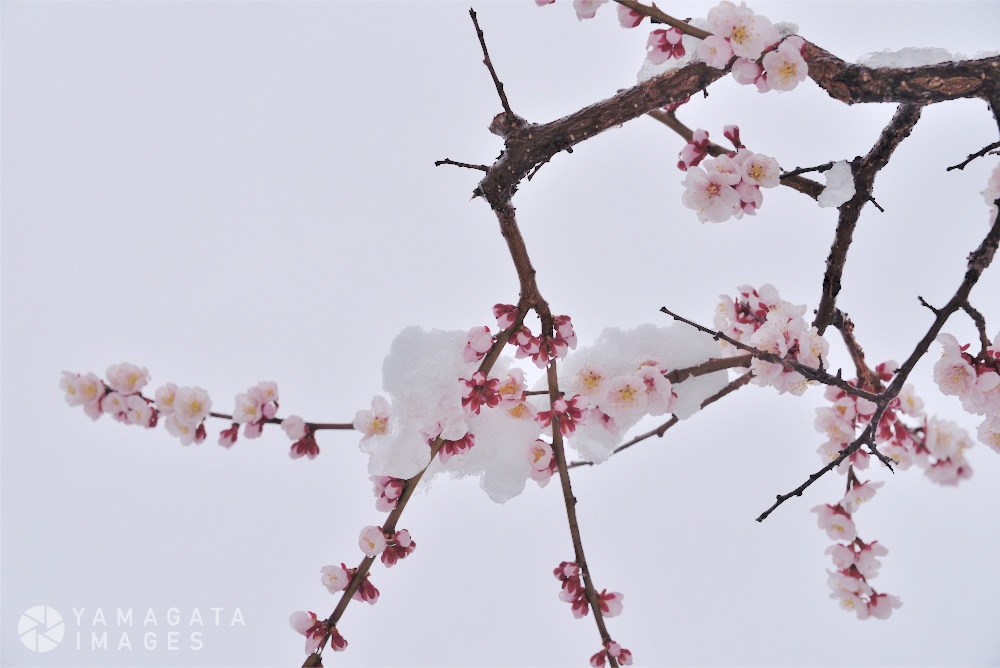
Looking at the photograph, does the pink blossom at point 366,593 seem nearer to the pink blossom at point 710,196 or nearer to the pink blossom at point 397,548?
the pink blossom at point 397,548

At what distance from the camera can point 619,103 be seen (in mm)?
802

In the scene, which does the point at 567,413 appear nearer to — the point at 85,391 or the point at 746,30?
the point at 746,30

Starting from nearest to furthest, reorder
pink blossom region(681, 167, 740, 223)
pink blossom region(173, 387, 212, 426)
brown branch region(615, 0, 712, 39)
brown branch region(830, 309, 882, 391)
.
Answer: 1. brown branch region(615, 0, 712, 39)
2. pink blossom region(681, 167, 740, 223)
3. pink blossom region(173, 387, 212, 426)
4. brown branch region(830, 309, 882, 391)

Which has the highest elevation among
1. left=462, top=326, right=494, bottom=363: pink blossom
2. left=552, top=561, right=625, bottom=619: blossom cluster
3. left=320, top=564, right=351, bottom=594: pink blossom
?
left=462, top=326, right=494, bottom=363: pink blossom

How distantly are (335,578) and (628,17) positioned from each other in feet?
2.65

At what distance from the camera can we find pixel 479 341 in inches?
32.8

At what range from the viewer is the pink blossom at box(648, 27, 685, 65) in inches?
31.0

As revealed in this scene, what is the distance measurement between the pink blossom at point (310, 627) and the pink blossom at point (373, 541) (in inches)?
5.5

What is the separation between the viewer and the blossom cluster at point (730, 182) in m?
0.81

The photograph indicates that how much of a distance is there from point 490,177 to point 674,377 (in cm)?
36

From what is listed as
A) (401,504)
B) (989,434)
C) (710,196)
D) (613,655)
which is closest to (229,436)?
(401,504)

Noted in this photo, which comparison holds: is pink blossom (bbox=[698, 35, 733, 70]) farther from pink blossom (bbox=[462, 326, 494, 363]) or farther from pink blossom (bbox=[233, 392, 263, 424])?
pink blossom (bbox=[233, 392, 263, 424])

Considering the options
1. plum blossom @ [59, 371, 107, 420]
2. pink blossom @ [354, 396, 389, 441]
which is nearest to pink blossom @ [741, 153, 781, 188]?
pink blossom @ [354, 396, 389, 441]

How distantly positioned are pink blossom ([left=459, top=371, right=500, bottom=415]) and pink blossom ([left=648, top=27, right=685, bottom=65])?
1.45 feet
